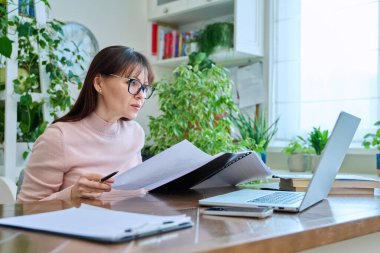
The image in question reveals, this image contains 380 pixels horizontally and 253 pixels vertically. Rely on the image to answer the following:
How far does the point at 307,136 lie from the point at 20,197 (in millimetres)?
2125

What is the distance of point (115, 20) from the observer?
3.71 meters

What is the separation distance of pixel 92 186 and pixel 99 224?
1.60 feet

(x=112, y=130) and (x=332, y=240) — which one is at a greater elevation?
(x=112, y=130)

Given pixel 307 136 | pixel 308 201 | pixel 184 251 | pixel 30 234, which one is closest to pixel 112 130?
pixel 308 201

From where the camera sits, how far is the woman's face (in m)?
1.59

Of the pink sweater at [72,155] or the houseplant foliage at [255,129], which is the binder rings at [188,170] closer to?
the pink sweater at [72,155]

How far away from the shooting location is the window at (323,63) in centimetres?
285

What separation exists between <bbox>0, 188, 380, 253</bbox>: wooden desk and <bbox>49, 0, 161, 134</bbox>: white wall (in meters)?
2.64

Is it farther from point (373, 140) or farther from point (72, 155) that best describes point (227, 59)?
point (72, 155)

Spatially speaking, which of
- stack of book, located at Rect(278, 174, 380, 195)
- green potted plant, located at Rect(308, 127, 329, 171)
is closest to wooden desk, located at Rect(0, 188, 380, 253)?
stack of book, located at Rect(278, 174, 380, 195)

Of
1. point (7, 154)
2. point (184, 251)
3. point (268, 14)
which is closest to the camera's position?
point (184, 251)

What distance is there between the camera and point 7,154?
240 cm

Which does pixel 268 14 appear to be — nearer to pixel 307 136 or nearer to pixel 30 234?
pixel 307 136

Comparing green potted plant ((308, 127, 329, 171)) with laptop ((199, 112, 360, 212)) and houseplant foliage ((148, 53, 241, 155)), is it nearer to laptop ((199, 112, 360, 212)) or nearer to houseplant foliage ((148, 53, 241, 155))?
houseplant foliage ((148, 53, 241, 155))
